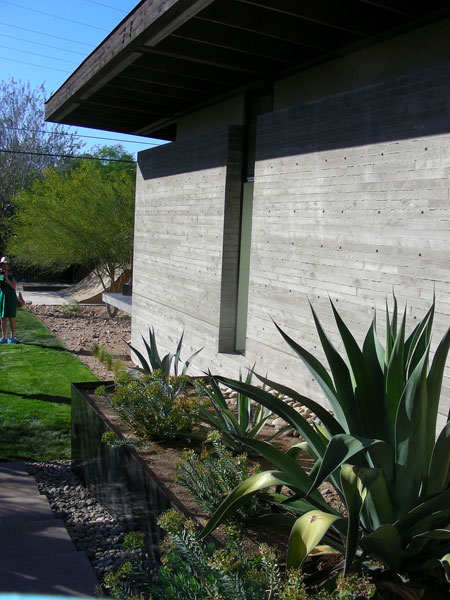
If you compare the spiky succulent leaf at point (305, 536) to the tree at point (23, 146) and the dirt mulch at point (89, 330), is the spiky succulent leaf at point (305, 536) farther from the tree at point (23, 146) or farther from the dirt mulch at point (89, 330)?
the tree at point (23, 146)

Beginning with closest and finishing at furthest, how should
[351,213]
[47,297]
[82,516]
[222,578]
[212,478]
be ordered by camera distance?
[222,578], [212,478], [82,516], [351,213], [47,297]

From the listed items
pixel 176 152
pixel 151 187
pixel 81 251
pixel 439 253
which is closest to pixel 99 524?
pixel 439 253

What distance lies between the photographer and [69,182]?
20.7 metres

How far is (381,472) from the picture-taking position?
2.52 meters

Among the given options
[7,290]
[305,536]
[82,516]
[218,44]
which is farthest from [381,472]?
[7,290]

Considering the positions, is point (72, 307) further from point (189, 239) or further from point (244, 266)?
point (244, 266)

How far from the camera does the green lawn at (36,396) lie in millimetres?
6930

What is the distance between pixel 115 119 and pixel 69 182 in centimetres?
999

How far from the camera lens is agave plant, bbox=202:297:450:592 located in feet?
8.13

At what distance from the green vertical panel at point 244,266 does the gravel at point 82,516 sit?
114 inches

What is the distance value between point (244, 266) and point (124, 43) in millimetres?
3183

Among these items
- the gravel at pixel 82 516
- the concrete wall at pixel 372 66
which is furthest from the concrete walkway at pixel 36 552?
the concrete wall at pixel 372 66

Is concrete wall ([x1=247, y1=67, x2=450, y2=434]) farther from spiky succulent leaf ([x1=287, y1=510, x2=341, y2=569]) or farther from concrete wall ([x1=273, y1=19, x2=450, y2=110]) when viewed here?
spiky succulent leaf ([x1=287, y1=510, x2=341, y2=569])

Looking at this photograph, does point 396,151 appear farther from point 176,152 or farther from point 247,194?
point 176,152
